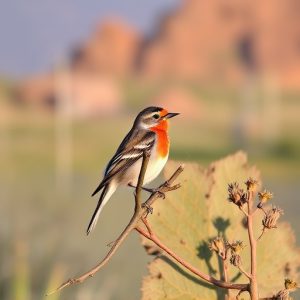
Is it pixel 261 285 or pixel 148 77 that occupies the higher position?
pixel 148 77

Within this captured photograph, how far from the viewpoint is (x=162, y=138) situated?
101 cm

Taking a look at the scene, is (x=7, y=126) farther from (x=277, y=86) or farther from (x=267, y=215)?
(x=267, y=215)

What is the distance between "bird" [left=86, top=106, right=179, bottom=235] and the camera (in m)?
0.87

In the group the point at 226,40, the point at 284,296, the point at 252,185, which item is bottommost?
the point at 284,296


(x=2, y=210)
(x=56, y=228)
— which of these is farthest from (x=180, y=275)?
(x=2, y=210)

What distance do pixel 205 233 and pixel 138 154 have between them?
6.4 inches

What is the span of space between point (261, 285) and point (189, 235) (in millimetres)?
107

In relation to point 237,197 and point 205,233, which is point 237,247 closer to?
point 237,197

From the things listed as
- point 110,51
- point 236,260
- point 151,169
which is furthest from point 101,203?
point 110,51

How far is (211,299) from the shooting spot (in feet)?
3.47

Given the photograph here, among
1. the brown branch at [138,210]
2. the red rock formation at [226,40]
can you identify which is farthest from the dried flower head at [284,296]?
the red rock formation at [226,40]

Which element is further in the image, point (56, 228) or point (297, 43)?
point (297, 43)

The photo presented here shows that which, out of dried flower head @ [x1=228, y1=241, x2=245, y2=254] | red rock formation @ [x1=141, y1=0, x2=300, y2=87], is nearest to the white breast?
dried flower head @ [x1=228, y1=241, x2=245, y2=254]

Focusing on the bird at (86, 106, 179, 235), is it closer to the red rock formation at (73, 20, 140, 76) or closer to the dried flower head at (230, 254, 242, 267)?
the dried flower head at (230, 254, 242, 267)
